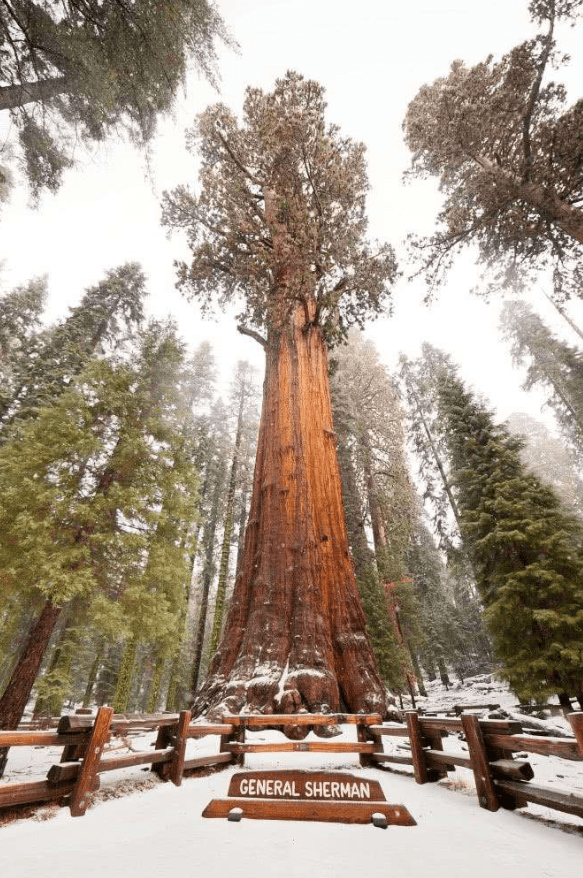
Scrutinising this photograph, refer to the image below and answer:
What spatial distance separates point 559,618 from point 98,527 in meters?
10.6

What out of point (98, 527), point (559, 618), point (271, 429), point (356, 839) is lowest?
point (356, 839)

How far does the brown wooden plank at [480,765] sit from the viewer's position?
11.1 feet

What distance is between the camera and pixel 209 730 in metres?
4.50

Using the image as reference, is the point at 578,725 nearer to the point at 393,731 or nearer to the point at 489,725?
the point at 489,725

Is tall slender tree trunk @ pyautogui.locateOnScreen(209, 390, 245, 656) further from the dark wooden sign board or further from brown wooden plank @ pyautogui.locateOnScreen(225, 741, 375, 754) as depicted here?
the dark wooden sign board

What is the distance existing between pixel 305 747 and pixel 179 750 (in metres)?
1.38

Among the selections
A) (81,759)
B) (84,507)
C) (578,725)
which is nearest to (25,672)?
(84,507)

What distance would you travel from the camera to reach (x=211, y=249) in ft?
37.8

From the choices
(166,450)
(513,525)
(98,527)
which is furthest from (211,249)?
(513,525)

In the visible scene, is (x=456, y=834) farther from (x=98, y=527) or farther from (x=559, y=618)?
(x=98, y=527)

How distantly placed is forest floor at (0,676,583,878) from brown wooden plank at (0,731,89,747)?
45 cm

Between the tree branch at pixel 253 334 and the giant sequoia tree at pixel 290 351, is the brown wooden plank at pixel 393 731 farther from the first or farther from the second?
the tree branch at pixel 253 334

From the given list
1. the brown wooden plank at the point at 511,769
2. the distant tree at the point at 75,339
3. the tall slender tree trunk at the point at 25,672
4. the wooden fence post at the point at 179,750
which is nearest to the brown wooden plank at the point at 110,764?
the wooden fence post at the point at 179,750

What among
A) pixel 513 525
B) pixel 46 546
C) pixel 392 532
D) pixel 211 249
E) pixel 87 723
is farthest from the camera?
pixel 392 532
